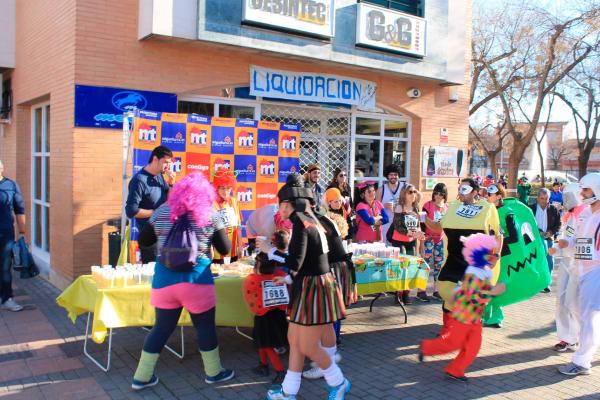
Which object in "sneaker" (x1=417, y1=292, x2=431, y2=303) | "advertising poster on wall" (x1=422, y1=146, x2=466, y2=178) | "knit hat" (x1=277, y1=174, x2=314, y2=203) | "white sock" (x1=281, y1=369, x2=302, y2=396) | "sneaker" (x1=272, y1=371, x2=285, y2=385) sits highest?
"advertising poster on wall" (x1=422, y1=146, x2=466, y2=178)

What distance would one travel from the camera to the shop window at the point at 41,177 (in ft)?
30.4

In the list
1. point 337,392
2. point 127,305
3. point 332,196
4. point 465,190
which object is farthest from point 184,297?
point 465,190

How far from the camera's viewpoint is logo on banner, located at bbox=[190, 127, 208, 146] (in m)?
7.46

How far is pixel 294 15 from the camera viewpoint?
8625 mm

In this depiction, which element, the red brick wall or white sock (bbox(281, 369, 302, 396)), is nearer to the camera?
white sock (bbox(281, 369, 302, 396))

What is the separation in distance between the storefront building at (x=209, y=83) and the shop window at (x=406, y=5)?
29 millimetres

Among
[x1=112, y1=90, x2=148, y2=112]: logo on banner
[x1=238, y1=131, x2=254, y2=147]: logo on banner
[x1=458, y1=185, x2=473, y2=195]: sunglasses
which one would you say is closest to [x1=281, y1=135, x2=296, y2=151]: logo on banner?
[x1=238, y1=131, x2=254, y2=147]: logo on banner

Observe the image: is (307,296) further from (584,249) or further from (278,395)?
(584,249)

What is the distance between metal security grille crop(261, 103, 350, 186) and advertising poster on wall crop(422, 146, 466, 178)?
76.6 inches

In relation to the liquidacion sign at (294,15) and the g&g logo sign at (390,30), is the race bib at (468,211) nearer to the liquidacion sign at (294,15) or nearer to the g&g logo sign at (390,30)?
the liquidacion sign at (294,15)

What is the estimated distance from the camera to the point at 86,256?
24.9 feet

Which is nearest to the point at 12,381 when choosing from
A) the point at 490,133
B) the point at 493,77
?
the point at 493,77

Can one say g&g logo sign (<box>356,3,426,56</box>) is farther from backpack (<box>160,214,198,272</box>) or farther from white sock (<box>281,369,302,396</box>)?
white sock (<box>281,369,302,396</box>)

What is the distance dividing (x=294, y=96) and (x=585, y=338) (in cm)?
593
